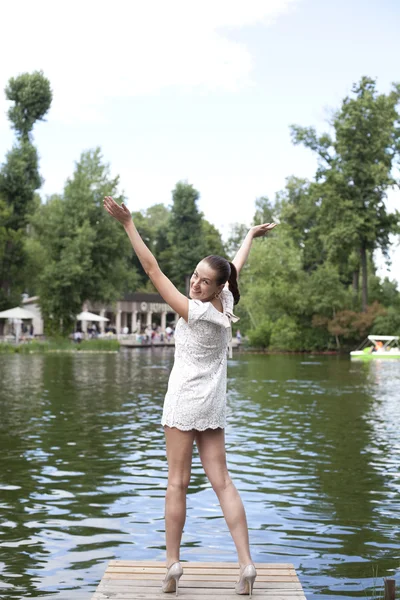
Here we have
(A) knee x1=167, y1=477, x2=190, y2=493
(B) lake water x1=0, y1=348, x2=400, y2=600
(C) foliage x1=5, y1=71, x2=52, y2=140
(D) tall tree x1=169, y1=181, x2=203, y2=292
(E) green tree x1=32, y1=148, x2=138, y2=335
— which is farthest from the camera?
(D) tall tree x1=169, y1=181, x2=203, y2=292

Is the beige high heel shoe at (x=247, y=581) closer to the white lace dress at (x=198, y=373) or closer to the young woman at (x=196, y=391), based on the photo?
the young woman at (x=196, y=391)

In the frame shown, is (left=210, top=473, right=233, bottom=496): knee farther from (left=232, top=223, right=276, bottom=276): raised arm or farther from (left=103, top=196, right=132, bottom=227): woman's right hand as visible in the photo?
(left=103, top=196, right=132, bottom=227): woman's right hand

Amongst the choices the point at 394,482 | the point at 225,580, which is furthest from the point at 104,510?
the point at 225,580

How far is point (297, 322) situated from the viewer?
72.4 m

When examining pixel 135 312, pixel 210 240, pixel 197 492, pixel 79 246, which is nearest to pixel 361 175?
pixel 79 246

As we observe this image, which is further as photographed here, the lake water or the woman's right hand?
the lake water

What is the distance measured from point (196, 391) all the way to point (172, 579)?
994 millimetres

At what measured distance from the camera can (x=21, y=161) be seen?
67.3m

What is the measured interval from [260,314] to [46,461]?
2495 inches

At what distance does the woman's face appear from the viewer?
5105 millimetres

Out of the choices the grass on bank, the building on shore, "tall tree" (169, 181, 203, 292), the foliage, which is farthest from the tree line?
"tall tree" (169, 181, 203, 292)

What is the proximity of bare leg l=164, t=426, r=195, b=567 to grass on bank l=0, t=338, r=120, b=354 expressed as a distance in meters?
52.9

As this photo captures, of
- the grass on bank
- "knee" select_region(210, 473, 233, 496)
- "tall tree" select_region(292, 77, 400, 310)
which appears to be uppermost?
"tall tree" select_region(292, 77, 400, 310)

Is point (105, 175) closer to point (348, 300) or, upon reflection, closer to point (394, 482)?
point (348, 300)
